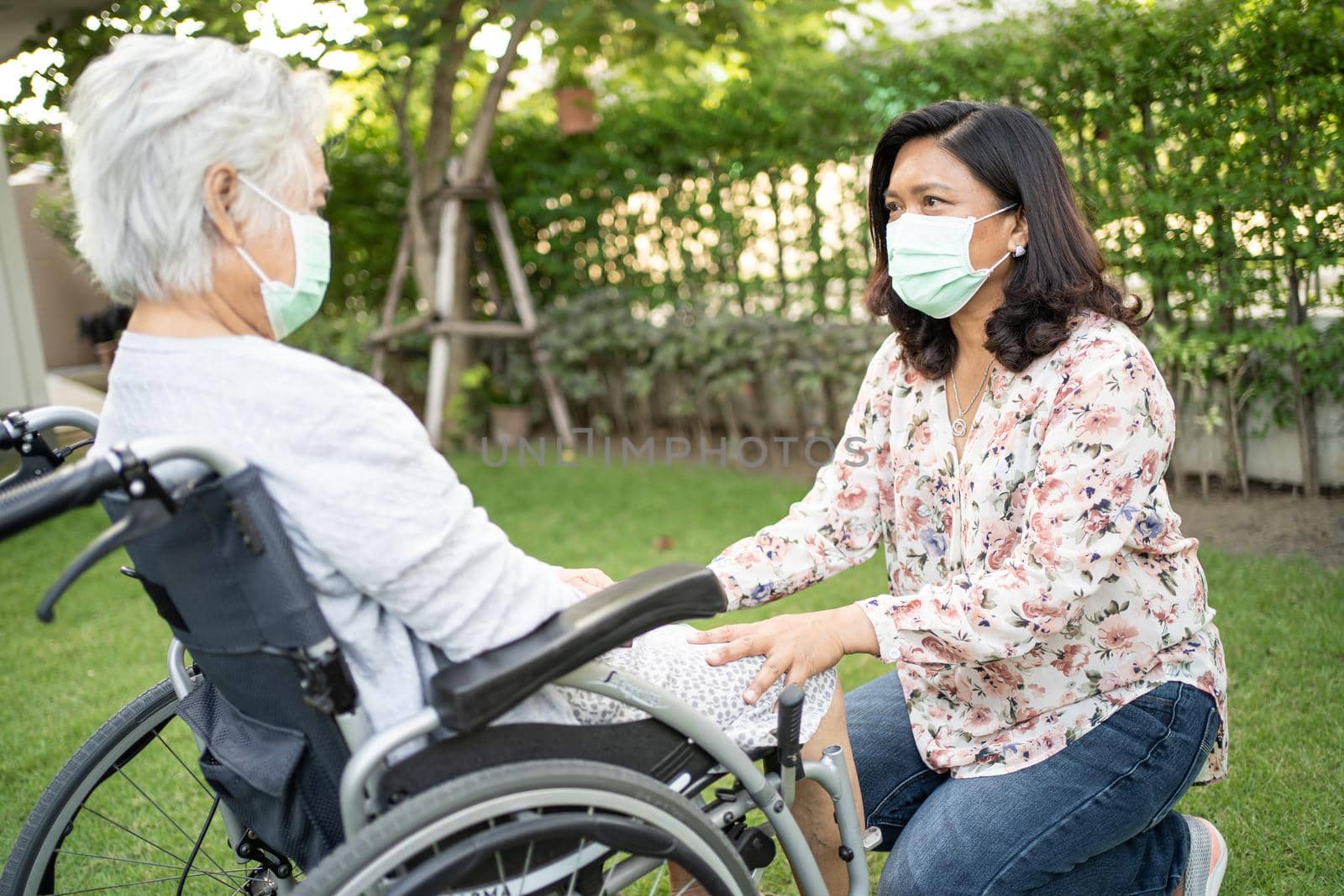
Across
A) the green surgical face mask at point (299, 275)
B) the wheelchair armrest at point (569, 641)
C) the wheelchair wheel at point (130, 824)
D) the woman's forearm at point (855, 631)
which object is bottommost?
the wheelchair wheel at point (130, 824)

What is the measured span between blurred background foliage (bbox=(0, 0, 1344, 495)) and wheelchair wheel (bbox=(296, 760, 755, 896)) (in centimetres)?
141

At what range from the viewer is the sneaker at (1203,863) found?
1.93 metres

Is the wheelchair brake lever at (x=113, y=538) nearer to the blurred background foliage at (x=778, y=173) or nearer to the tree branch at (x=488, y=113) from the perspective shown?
the blurred background foliage at (x=778, y=173)

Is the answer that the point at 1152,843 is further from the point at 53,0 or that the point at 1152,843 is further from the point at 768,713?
the point at 53,0

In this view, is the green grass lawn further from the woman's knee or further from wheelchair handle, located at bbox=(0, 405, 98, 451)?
wheelchair handle, located at bbox=(0, 405, 98, 451)

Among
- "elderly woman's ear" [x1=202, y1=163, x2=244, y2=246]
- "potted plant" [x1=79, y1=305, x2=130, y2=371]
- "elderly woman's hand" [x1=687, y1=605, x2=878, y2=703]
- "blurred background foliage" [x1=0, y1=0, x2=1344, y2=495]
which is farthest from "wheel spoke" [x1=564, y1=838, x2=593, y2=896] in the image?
"potted plant" [x1=79, y1=305, x2=130, y2=371]

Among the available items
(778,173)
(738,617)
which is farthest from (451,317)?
(738,617)

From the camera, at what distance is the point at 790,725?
148cm

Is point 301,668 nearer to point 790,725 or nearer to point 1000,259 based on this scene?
point 790,725

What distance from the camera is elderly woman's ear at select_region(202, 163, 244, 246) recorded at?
126 centimetres

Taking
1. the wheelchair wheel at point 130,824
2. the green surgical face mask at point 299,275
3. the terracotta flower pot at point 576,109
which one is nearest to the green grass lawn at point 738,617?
the wheelchair wheel at point 130,824

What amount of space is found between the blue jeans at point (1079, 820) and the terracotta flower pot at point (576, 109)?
17.8 ft

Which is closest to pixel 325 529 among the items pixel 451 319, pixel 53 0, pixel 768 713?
pixel 768 713

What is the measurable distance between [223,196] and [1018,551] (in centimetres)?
120
